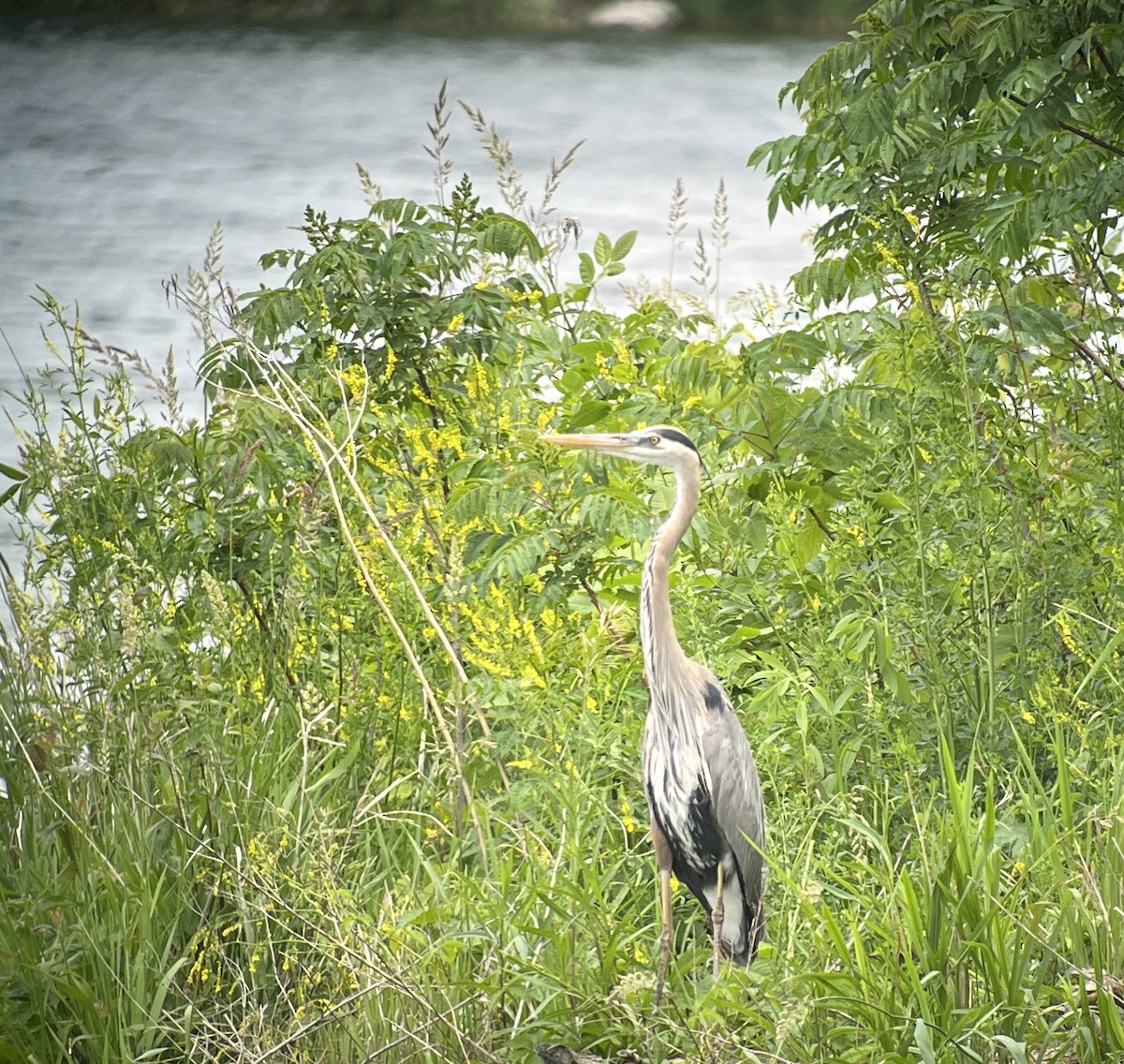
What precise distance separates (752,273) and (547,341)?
5.88 metres

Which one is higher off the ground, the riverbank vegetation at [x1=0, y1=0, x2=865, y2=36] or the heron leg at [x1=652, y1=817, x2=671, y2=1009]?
the riverbank vegetation at [x1=0, y1=0, x2=865, y2=36]

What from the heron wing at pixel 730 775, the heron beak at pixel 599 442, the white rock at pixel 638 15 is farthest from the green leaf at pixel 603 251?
the white rock at pixel 638 15

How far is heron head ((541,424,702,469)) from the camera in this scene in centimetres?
225

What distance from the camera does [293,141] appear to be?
12.8m

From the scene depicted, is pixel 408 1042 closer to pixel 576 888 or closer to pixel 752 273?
pixel 576 888

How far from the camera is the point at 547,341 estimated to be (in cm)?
373

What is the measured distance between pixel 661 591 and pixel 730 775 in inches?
A: 12.7

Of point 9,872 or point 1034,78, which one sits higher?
point 1034,78

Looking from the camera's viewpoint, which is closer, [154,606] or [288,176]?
[154,606]

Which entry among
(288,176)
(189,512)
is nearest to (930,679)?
(189,512)

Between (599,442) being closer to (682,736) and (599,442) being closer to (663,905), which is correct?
(682,736)

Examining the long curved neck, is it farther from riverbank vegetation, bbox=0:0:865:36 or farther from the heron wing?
riverbank vegetation, bbox=0:0:865:36

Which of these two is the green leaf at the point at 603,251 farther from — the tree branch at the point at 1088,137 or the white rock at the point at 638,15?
the white rock at the point at 638,15

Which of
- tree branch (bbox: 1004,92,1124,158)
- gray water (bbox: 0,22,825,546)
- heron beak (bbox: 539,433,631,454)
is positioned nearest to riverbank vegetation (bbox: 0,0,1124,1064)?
tree branch (bbox: 1004,92,1124,158)
